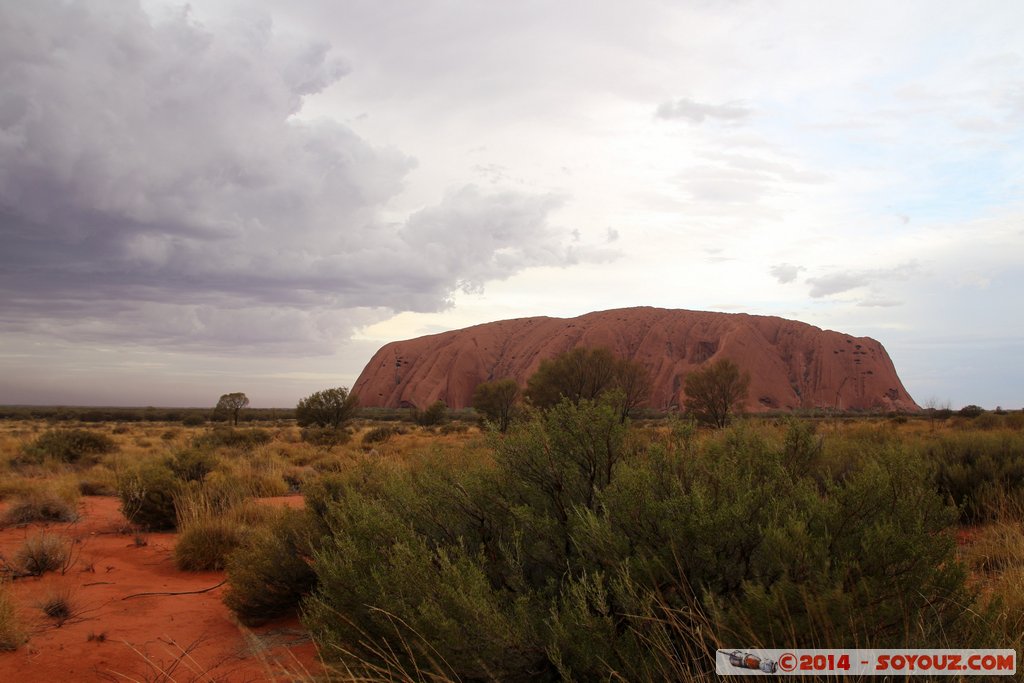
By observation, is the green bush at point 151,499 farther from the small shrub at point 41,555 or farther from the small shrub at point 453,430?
the small shrub at point 453,430

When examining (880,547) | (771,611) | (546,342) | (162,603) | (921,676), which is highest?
(546,342)

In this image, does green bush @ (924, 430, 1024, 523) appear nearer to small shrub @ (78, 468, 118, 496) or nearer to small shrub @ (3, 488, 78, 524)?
small shrub @ (3, 488, 78, 524)

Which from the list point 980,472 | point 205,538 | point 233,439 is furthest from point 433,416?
point 980,472

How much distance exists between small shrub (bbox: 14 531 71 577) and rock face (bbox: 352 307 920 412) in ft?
212

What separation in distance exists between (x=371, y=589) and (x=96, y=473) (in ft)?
44.7

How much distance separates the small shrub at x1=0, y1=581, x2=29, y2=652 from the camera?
4.41m

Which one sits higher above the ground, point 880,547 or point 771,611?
point 880,547

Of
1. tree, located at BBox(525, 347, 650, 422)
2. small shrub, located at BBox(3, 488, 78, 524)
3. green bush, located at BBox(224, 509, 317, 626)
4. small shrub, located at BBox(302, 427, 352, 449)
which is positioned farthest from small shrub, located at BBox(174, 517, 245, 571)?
tree, located at BBox(525, 347, 650, 422)

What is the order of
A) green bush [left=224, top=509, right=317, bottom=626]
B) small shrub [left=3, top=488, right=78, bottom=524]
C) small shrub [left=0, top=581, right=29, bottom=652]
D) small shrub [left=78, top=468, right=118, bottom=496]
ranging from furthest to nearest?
small shrub [left=78, top=468, right=118, bottom=496]
small shrub [left=3, top=488, right=78, bottom=524]
green bush [left=224, top=509, right=317, bottom=626]
small shrub [left=0, top=581, right=29, bottom=652]

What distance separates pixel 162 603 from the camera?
5898 millimetres

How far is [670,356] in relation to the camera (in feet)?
277

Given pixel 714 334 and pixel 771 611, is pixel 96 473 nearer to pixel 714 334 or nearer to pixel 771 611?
pixel 771 611

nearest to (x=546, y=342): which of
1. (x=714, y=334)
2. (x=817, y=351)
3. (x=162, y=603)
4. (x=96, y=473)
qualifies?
(x=714, y=334)

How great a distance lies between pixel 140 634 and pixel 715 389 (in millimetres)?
34586
